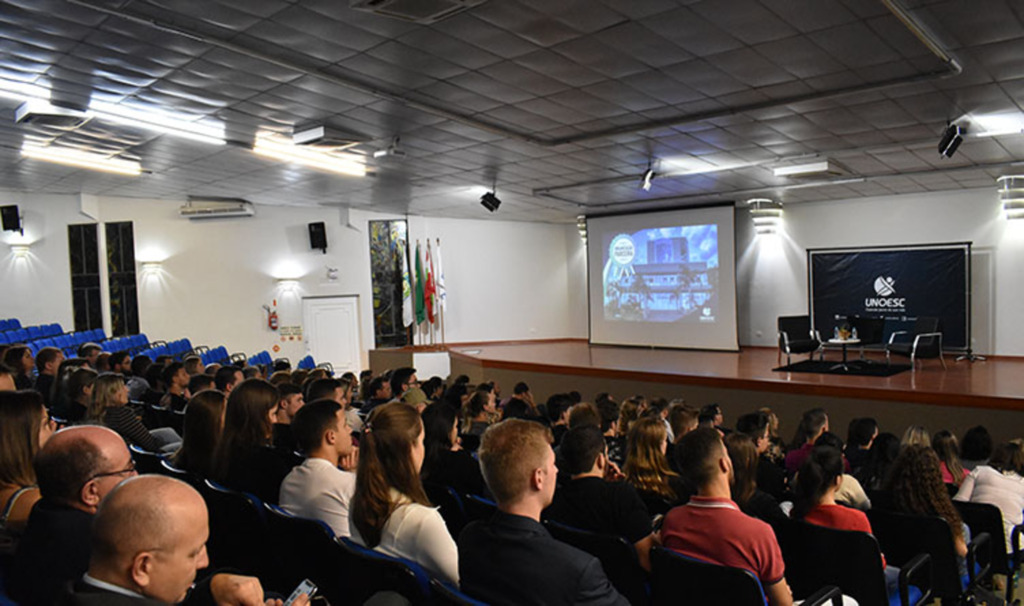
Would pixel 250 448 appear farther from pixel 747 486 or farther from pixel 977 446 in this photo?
pixel 977 446

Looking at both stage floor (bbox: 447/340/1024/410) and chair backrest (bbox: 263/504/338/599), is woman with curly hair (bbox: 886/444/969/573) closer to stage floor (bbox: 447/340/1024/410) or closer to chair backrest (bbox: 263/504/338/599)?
chair backrest (bbox: 263/504/338/599)

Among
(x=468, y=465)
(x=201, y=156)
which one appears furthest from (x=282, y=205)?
(x=468, y=465)

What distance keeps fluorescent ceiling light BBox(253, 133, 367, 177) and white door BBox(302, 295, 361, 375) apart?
191 inches

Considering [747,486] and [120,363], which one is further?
[120,363]

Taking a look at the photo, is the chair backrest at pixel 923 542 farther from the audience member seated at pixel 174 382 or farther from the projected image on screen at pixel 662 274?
the projected image on screen at pixel 662 274

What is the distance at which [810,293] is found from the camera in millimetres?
15047

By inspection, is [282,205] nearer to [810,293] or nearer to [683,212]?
[683,212]

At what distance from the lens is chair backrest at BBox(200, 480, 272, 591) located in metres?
3.12

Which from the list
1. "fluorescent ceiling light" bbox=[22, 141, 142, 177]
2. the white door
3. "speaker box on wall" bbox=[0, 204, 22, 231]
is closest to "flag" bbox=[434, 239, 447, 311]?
the white door

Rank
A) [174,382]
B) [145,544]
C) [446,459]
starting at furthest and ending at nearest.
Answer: [174,382]
[446,459]
[145,544]

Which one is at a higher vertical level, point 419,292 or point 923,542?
point 419,292

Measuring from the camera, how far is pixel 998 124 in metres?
8.01

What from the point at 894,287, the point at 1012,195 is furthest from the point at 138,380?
the point at 1012,195

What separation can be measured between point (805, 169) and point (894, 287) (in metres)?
5.47
